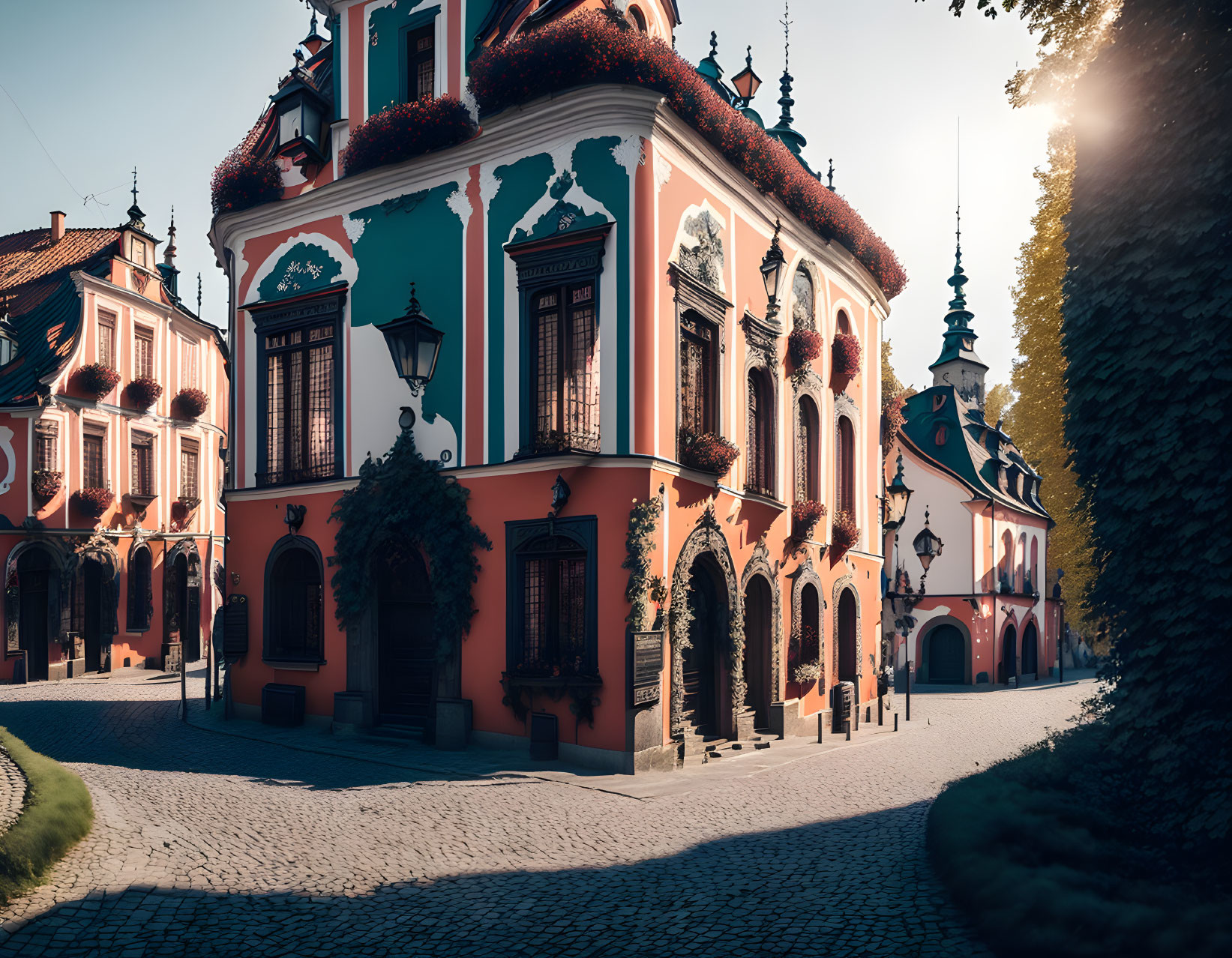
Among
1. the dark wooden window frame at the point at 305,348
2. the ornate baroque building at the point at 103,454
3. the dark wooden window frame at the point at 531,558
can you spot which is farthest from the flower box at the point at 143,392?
the dark wooden window frame at the point at 531,558

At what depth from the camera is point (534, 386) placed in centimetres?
1386

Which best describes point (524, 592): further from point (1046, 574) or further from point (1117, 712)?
point (1046, 574)

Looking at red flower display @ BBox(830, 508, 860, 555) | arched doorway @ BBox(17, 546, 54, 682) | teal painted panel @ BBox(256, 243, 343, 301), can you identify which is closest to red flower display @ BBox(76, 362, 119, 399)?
arched doorway @ BBox(17, 546, 54, 682)

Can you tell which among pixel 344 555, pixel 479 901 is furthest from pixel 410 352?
pixel 479 901

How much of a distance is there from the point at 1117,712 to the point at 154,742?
43.5ft

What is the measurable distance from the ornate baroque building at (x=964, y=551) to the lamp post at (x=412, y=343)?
24264mm

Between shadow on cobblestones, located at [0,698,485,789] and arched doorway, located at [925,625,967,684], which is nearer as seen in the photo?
shadow on cobblestones, located at [0,698,485,789]

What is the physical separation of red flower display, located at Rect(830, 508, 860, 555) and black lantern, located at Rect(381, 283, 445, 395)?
999 centimetres

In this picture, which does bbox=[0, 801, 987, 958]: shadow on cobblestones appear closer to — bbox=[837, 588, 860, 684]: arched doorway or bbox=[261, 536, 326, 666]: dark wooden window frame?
bbox=[261, 536, 326, 666]: dark wooden window frame

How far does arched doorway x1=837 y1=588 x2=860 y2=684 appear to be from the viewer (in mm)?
20766

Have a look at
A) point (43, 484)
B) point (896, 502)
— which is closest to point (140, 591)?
point (43, 484)

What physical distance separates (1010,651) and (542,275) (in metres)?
34.0

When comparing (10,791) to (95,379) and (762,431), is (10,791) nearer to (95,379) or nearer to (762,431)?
(762,431)

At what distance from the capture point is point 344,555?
598 inches
